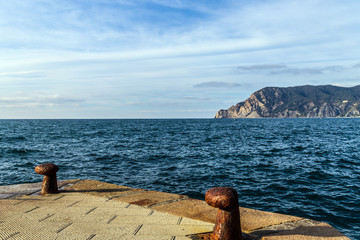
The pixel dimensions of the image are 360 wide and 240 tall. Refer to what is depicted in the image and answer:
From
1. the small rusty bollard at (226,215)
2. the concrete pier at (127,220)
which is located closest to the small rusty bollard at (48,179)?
the concrete pier at (127,220)

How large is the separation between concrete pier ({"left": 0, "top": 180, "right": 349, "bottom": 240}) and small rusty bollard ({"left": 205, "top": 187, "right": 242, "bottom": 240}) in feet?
0.76

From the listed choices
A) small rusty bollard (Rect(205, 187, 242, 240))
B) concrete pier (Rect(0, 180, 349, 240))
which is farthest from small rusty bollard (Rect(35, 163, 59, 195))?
small rusty bollard (Rect(205, 187, 242, 240))

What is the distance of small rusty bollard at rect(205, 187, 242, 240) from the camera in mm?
3129

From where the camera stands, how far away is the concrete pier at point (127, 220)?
3.35 meters

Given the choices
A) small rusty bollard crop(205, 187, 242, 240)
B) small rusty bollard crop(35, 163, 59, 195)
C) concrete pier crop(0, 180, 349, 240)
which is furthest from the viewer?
small rusty bollard crop(35, 163, 59, 195)

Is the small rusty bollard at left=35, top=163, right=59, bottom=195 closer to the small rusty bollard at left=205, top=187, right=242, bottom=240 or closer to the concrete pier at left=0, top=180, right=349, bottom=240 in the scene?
the concrete pier at left=0, top=180, right=349, bottom=240

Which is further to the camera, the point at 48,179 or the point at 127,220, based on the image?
the point at 48,179

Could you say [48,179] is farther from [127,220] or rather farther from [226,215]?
[226,215]

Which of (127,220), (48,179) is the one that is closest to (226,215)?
(127,220)

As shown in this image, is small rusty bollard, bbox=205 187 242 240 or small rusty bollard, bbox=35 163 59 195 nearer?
small rusty bollard, bbox=205 187 242 240

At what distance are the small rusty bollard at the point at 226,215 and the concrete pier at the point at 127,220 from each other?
231 mm

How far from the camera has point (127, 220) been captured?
12.6 feet

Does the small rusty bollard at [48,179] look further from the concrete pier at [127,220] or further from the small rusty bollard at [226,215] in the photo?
the small rusty bollard at [226,215]

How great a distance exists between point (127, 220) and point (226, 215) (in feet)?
4.92
